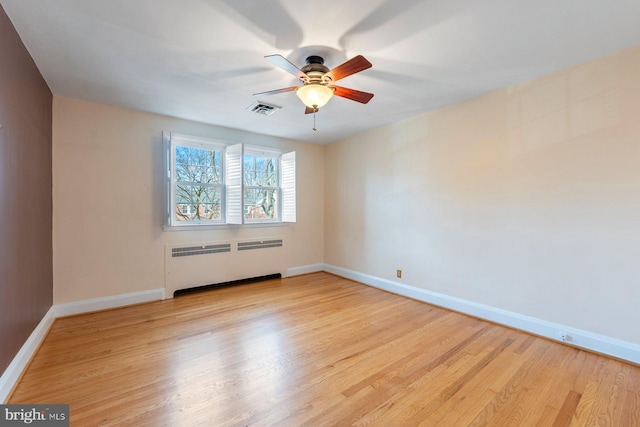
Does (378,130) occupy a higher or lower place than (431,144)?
higher

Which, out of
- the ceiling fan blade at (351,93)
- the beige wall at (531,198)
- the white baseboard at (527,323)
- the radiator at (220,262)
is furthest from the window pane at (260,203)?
the ceiling fan blade at (351,93)

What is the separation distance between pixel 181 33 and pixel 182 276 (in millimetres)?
3028

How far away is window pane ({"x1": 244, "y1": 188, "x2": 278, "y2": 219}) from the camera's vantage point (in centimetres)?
442

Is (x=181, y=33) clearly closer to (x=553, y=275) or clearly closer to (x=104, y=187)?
(x=104, y=187)

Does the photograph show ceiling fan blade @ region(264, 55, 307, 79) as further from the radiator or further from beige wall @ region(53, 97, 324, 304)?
the radiator

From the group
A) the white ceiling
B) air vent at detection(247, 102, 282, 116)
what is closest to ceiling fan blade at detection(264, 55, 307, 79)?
the white ceiling

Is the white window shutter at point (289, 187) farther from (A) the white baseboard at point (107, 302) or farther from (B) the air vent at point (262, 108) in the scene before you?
(A) the white baseboard at point (107, 302)

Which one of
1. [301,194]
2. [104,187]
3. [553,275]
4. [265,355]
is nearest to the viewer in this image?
[265,355]

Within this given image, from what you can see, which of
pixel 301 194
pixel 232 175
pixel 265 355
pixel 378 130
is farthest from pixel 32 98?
pixel 378 130

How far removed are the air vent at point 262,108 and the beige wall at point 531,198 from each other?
1.74 metres

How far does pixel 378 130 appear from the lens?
423cm

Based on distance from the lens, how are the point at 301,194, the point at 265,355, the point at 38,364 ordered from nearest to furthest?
the point at 38,364
the point at 265,355
the point at 301,194

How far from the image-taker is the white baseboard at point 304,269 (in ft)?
16.1

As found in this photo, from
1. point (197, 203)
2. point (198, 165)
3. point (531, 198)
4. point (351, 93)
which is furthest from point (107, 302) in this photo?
point (531, 198)
